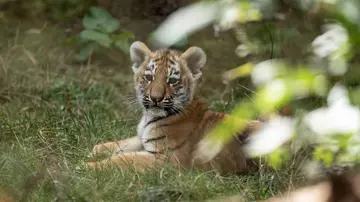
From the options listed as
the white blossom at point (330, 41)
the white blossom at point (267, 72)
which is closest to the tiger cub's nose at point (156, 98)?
the white blossom at point (330, 41)

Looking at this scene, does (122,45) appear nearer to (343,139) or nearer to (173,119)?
(173,119)

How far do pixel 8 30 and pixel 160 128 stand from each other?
355cm

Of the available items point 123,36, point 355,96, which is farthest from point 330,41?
point 123,36

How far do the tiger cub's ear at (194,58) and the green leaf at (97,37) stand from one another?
208 centimetres

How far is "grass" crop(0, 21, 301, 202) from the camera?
427 centimetres

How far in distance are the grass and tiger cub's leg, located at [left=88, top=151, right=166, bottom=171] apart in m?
0.15

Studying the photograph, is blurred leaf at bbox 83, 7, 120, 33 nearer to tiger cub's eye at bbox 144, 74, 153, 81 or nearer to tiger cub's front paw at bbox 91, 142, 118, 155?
tiger cub's eye at bbox 144, 74, 153, 81

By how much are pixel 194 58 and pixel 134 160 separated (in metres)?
1.16

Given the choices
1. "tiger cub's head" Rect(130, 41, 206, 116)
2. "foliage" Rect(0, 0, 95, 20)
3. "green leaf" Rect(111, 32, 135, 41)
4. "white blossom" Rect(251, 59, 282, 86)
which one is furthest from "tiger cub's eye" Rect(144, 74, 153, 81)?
"white blossom" Rect(251, 59, 282, 86)

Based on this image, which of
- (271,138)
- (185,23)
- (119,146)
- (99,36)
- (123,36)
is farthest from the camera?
(99,36)

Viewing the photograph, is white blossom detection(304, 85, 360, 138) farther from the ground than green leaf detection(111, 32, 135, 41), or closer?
closer

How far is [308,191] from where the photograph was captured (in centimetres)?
224

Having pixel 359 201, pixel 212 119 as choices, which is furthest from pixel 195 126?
pixel 359 201

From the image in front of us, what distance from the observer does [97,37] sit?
7.91 meters
